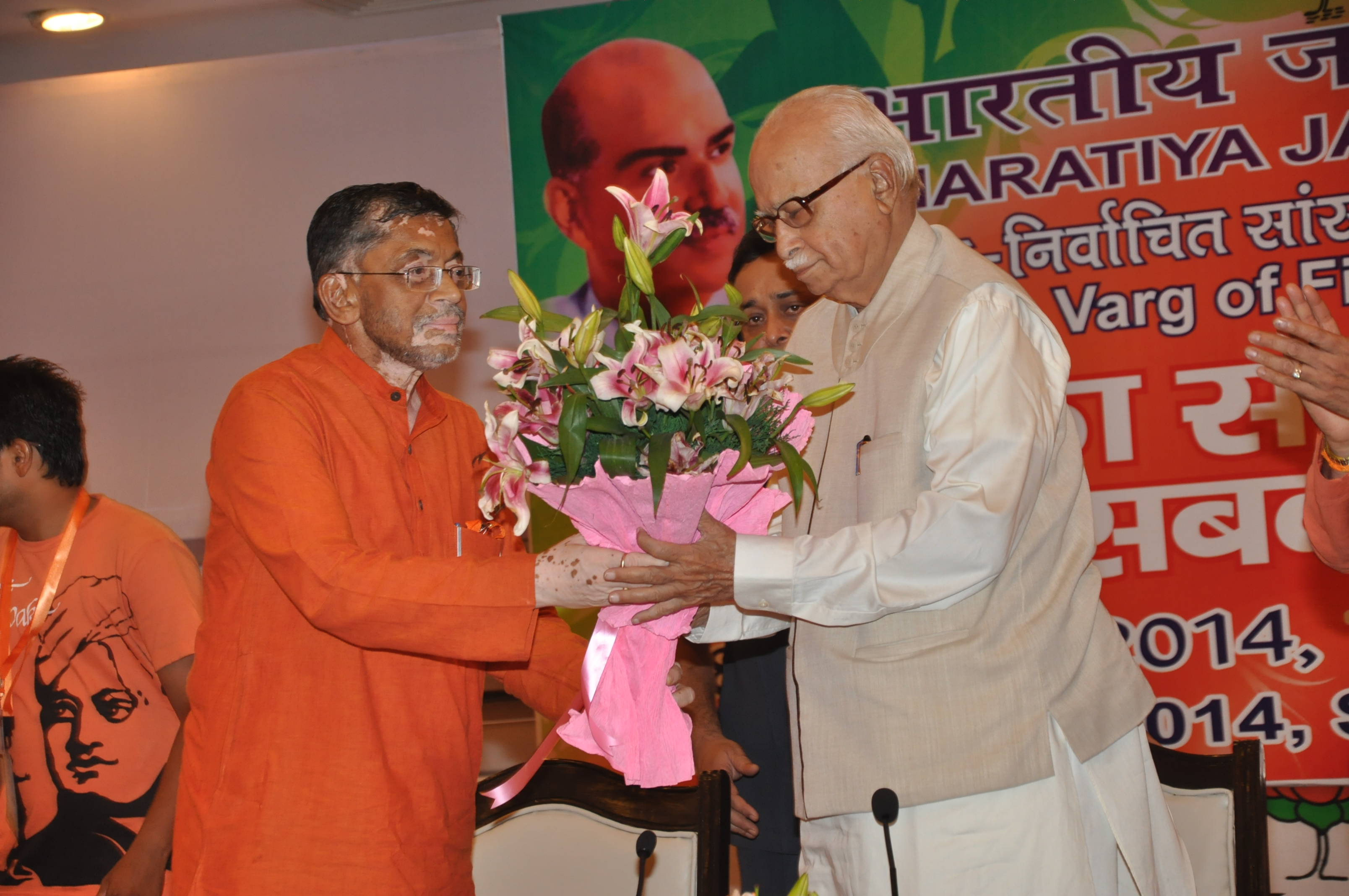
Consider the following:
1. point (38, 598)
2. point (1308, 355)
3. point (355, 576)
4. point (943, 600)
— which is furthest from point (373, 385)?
point (1308, 355)

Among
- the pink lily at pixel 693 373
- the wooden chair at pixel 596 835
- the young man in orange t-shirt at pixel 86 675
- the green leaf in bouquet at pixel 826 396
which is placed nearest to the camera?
the pink lily at pixel 693 373

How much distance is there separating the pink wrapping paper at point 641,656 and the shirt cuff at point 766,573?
0.09 meters

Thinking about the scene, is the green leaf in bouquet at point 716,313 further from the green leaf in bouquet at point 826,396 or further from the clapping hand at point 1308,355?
the clapping hand at point 1308,355

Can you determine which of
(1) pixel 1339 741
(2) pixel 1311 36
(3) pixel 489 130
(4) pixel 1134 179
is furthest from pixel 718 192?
(1) pixel 1339 741

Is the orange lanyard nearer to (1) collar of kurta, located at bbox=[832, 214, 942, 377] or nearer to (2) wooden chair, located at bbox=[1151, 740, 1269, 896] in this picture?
(1) collar of kurta, located at bbox=[832, 214, 942, 377]

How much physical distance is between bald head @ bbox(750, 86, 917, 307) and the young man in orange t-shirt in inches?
73.1

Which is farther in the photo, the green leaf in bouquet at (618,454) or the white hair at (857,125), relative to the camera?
the white hair at (857,125)

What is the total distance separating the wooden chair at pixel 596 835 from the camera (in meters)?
2.22

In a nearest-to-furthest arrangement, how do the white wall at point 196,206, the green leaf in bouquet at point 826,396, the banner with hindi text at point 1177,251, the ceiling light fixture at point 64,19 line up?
the green leaf in bouquet at point 826,396 → the banner with hindi text at point 1177,251 → the white wall at point 196,206 → the ceiling light fixture at point 64,19

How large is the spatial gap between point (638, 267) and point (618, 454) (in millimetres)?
301

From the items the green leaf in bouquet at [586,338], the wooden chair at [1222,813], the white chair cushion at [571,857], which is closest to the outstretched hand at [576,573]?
the green leaf in bouquet at [586,338]

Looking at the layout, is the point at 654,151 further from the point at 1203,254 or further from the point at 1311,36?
the point at 1311,36

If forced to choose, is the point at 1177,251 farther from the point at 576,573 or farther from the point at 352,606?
the point at 352,606

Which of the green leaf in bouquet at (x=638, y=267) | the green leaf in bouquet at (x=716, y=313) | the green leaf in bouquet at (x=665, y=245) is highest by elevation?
the green leaf in bouquet at (x=665, y=245)
